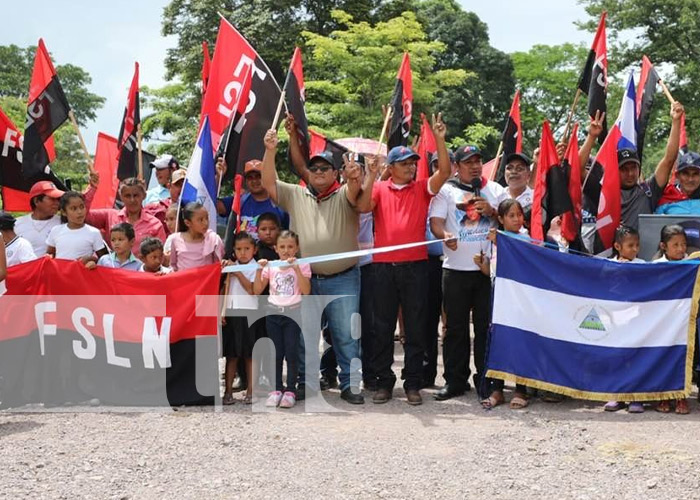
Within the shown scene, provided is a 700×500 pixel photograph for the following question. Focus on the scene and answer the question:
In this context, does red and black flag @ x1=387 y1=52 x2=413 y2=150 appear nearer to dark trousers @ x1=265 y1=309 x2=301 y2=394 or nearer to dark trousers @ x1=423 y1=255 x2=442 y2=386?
dark trousers @ x1=423 y1=255 x2=442 y2=386

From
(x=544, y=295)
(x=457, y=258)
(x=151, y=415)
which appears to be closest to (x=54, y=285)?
(x=151, y=415)

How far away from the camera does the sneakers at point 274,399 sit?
618cm

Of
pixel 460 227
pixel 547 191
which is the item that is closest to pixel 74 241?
pixel 460 227

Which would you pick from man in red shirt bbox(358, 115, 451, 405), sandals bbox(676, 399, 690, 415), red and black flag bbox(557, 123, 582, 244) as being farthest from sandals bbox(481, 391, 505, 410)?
red and black flag bbox(557, 123, 582, 244)

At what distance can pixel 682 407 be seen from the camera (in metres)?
5.94

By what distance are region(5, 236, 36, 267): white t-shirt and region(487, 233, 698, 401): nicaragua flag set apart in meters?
4.05

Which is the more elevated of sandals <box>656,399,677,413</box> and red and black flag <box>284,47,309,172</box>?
red and black flag <box>284,47,309,172</box>

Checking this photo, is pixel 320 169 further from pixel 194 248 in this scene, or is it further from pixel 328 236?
pixel 194 248

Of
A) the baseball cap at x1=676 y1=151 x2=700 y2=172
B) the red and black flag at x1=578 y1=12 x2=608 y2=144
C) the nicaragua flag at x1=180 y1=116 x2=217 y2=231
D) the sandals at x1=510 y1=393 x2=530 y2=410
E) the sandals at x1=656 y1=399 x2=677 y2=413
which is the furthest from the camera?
the red and black flag at x1=578 y1=12 x2=608 y2=144

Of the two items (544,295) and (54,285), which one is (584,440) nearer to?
(544,295)

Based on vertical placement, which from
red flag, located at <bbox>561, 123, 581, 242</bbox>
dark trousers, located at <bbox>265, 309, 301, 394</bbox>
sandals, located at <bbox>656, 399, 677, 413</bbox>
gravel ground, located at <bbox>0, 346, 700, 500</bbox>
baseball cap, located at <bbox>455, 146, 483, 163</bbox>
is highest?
baseball cap, located at <bbox>455, 146, 483, 163</bbox>

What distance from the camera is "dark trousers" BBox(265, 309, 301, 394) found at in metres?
6.28

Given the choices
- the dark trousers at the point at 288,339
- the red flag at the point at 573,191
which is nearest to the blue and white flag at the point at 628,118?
the red flag at the point at 573,191

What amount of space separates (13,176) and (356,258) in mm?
3915
